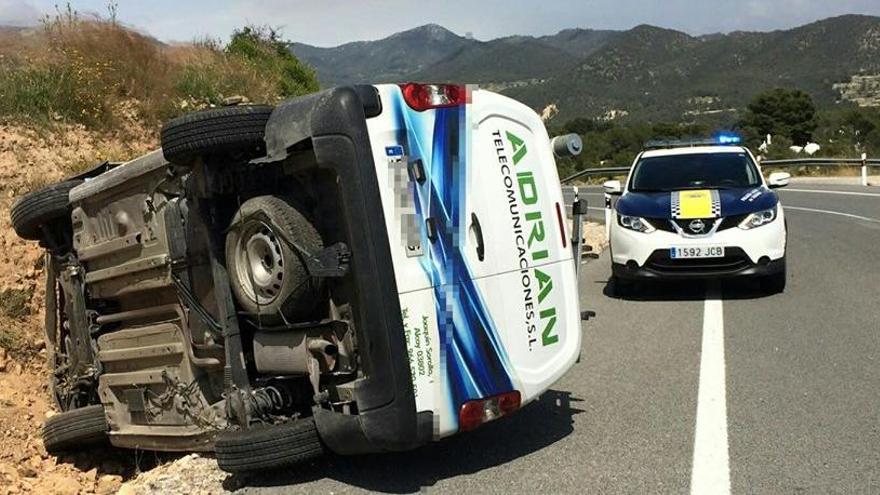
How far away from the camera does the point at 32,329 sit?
850cm

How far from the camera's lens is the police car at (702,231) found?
906cm

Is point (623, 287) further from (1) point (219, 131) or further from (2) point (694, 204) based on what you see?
(1) point (219, 131)

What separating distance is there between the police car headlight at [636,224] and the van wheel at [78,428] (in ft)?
18.9

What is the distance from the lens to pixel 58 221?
6.55 m

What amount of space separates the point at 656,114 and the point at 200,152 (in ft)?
338

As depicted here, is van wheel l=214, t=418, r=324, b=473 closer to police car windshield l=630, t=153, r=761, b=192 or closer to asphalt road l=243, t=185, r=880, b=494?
asphalt road l=243, t=185, r=880, b=494

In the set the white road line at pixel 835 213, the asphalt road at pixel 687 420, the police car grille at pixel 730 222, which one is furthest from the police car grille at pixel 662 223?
the white road line at pixel 835 213

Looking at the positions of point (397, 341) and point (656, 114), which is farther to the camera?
point (656, 114)

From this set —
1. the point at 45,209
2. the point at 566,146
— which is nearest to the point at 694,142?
the point at 566,146

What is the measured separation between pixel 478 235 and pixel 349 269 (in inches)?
28.8

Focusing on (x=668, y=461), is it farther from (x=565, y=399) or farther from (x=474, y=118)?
(x=474, y=118)

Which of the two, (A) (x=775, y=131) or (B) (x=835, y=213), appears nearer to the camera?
(B) (x=835, y=213)

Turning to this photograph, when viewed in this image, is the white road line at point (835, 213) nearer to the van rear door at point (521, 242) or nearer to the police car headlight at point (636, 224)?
the police car headlight at point (636, 224)

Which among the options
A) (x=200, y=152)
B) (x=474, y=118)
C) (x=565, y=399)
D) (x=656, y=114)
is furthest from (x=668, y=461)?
(x=656, y=114)
